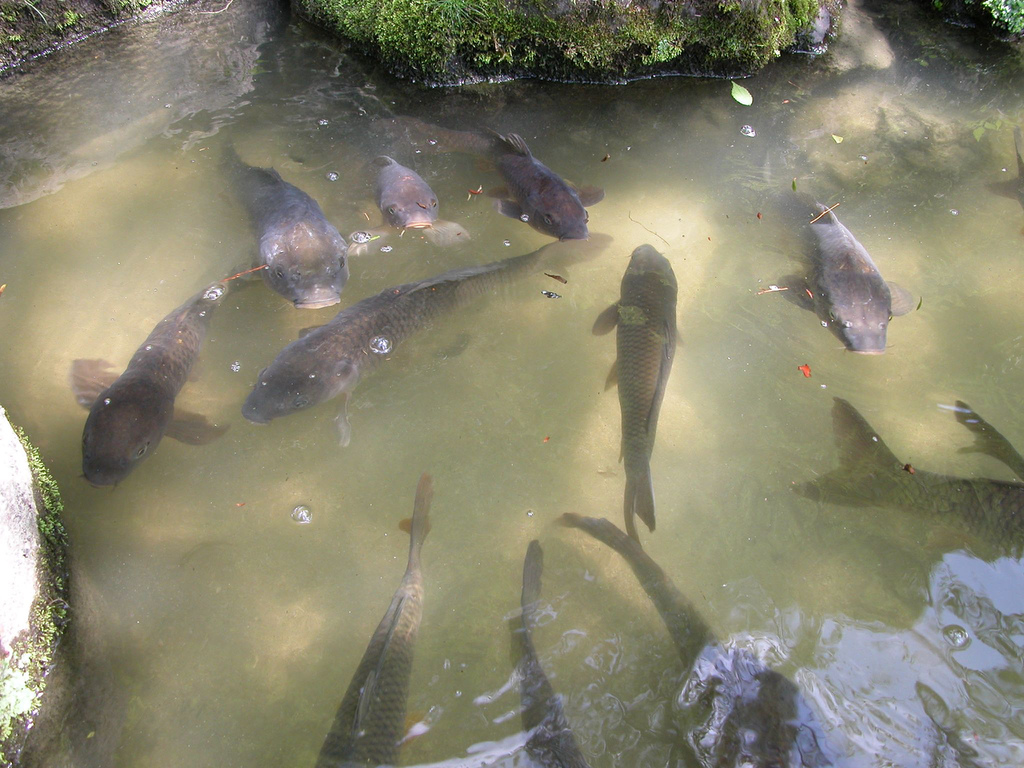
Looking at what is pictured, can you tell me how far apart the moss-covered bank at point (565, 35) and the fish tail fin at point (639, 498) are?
13.9 feet

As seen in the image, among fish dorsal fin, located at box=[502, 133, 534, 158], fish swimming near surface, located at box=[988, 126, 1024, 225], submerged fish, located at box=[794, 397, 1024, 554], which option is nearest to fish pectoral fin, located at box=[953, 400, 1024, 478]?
submerged fish, located at box=[794, 397, 1024, 554]

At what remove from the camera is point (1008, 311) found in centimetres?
376

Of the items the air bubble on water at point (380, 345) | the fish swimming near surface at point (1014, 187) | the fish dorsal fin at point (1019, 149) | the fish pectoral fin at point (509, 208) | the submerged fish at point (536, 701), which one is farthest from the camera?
the fish dorsal fin at point (1019, 149)

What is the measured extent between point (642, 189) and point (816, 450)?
2413mm

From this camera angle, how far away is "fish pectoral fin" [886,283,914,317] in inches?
146

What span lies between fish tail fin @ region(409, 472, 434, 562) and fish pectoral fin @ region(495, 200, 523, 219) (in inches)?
83.4

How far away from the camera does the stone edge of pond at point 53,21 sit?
538cm

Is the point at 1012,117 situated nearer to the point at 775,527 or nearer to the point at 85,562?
the point at 775,527

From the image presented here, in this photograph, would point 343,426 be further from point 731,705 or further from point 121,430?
point 731,705

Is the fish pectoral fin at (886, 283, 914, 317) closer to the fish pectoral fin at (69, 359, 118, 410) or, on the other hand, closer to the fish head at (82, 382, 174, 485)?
the fish head at (82, 382, 174, 485)

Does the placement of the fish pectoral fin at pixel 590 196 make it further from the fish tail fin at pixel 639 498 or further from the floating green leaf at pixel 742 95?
the fish tail fin at pixel 639 498

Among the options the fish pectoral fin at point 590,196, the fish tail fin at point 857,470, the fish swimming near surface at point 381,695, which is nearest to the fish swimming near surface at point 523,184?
the fish pectoral fin at point 590,196

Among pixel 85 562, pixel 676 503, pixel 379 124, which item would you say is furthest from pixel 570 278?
pixel 85 562

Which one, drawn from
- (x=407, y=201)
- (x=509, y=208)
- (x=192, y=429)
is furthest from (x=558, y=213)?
(x=192, y=429)
